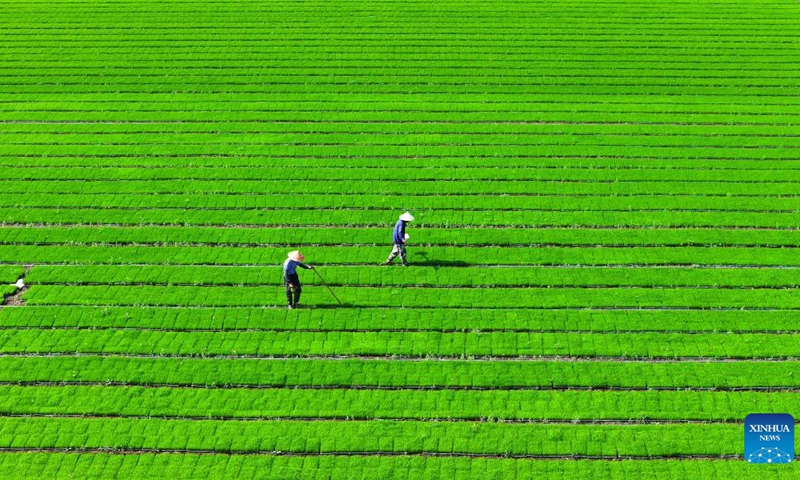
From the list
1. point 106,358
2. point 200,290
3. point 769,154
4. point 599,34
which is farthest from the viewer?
point 599,34

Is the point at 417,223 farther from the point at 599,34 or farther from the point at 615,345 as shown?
the point at 599,34

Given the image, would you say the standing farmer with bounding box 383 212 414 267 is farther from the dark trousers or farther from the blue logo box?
the blue logo box

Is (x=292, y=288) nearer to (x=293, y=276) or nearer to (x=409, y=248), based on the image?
(x=293, y=276)

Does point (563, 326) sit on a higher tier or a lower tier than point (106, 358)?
higher

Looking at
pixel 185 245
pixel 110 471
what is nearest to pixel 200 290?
pixel 185 245

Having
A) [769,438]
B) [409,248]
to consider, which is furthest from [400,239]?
[769,438]

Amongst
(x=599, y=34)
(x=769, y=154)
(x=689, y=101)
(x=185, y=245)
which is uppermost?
(x=599, y=34)

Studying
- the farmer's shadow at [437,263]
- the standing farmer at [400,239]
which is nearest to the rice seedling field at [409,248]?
the farmer's shadow at [437,263]
